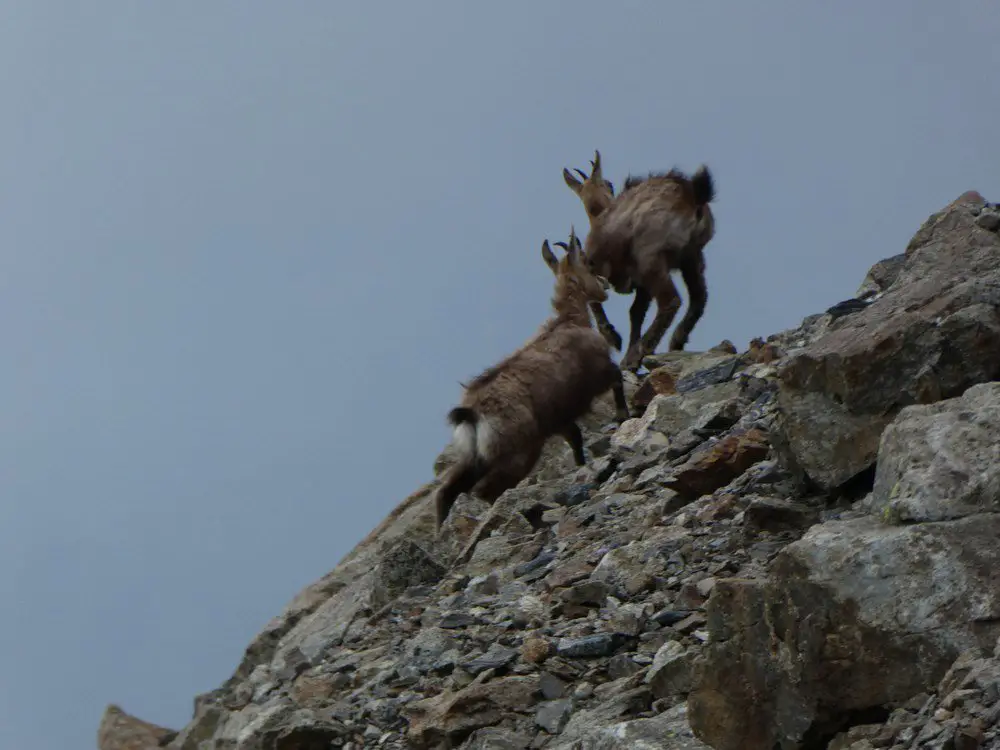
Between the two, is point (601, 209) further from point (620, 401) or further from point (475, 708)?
point (475, 708)

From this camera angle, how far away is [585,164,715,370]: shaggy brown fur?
11641 millimetres

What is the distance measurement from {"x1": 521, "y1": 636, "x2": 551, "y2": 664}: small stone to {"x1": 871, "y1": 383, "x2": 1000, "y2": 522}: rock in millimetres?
1836

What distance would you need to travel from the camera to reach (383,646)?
24.2 ft

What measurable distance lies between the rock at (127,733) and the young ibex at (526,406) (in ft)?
7.95

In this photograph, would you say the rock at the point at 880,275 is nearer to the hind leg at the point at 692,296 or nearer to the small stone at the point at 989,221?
the small stone at the point at 989,221

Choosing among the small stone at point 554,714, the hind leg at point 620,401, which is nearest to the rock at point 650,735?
the small stone at point 554,714

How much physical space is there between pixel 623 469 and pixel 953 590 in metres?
4.47

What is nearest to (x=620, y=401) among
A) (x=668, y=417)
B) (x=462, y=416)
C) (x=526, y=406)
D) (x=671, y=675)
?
(x=668, y=417)

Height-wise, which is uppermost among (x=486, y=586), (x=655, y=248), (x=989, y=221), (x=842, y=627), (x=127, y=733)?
(x=655, y=248)

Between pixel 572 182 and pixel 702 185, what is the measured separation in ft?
7.04

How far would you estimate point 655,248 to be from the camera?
458 inches

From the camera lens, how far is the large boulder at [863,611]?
392 centimetres

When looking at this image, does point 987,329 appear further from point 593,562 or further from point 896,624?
point 593,562

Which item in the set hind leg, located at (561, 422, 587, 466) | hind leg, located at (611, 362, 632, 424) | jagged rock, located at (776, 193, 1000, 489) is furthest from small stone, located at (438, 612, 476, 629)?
hind leg, located at (611, 362, 632, 424)
